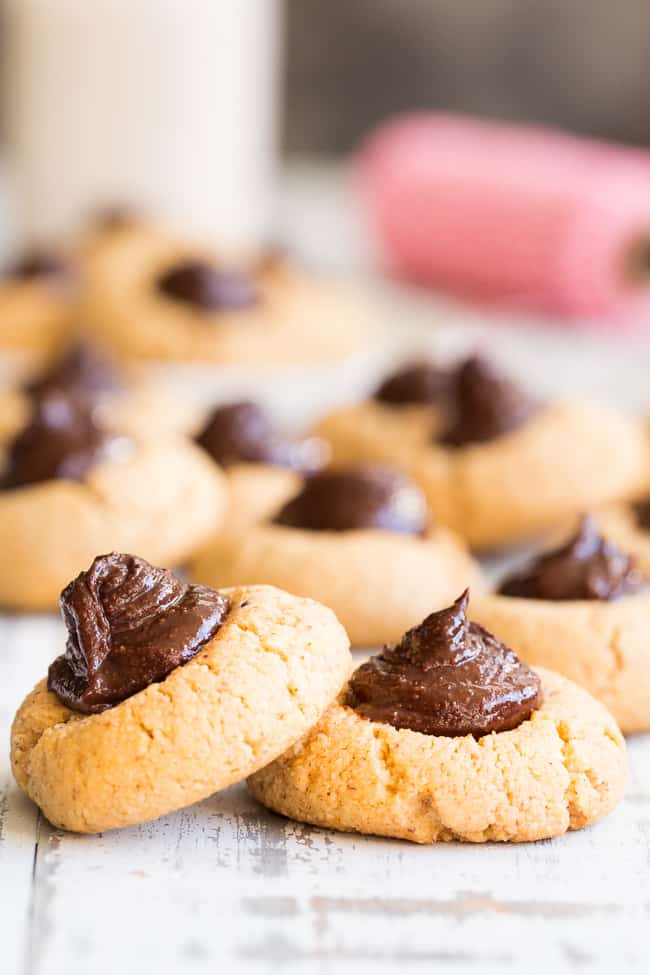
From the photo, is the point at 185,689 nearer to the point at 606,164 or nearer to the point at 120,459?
the point at 120,459

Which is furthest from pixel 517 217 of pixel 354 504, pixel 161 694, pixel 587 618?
pixel 161 694

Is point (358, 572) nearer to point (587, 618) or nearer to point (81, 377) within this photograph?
point (587, 618)

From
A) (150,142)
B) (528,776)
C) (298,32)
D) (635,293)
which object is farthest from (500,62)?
(528,776)

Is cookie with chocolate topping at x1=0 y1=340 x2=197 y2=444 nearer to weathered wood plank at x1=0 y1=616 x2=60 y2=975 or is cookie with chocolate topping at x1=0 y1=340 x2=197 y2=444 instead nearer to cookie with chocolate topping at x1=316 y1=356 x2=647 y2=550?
cookie with chocolate topping at x1=316 y1=356 x2=647 y2=550

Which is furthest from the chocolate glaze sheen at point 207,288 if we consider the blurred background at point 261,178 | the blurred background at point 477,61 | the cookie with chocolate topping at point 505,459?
the blurred background at point 477,61

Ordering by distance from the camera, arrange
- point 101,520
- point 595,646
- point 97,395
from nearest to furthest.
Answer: point 595,646 → point 101,520 → point 97,395

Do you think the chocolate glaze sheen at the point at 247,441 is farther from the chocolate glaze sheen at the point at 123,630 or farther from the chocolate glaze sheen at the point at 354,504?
the chocolate glaze sheen at the point at 123,630
